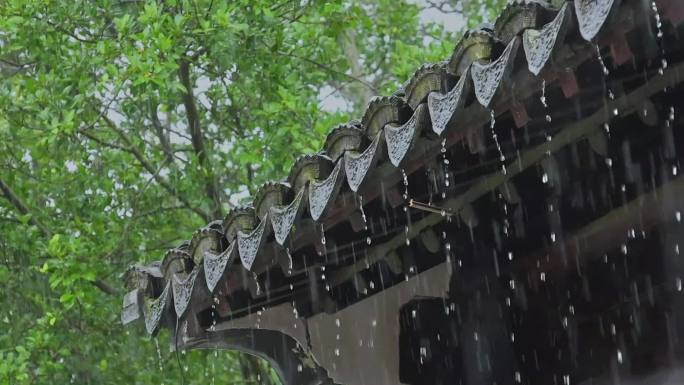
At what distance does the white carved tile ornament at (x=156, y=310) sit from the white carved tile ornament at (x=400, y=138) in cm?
124

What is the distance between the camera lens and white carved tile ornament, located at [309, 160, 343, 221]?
11.7 feet

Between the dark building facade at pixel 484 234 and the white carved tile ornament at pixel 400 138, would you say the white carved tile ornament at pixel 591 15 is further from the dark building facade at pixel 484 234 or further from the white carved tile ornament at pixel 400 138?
the white carved tile ornament at pixel 400 138

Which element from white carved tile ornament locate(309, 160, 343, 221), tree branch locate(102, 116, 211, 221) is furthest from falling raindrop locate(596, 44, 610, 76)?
tree branch locate(102, 116, 211, 221)

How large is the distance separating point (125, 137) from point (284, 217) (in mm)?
7755

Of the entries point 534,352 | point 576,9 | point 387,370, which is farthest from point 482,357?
point 576,9

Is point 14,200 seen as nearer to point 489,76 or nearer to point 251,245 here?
point 251,245

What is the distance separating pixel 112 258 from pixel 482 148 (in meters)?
7.45

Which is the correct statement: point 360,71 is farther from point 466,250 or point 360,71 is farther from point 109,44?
point 466,250

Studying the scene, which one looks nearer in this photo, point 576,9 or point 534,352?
point 576,9

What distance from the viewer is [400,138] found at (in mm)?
3393

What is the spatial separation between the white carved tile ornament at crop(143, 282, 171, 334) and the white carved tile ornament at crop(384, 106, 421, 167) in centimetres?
124

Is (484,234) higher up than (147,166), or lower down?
lower down

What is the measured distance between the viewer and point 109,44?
31.6 feet

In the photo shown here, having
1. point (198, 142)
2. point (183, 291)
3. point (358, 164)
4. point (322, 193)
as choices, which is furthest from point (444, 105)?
point (198, 142)
